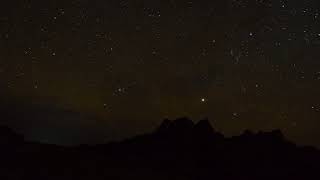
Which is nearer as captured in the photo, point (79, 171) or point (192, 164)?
point (79, 171)

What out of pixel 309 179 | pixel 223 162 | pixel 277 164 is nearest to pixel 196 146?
pixel 223 162

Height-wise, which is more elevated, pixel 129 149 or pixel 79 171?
pixel 79 171

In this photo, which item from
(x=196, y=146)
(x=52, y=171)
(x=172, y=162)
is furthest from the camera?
(x=196, y=146)

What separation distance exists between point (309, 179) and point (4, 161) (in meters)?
38.3

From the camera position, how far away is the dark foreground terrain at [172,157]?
65844 mm

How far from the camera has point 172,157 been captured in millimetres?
80688

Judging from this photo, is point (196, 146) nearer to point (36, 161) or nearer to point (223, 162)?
point (223, 162)

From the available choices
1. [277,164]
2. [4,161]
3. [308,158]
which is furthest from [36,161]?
[308,158]

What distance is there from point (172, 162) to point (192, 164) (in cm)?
276

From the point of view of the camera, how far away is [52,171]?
6425 centimetres

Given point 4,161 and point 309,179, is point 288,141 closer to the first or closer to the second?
point 309,179

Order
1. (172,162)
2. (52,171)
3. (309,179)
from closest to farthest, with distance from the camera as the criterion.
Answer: (52,171) < (309,179) < (172,162)

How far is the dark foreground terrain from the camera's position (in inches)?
2592

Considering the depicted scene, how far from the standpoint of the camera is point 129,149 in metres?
88.4
